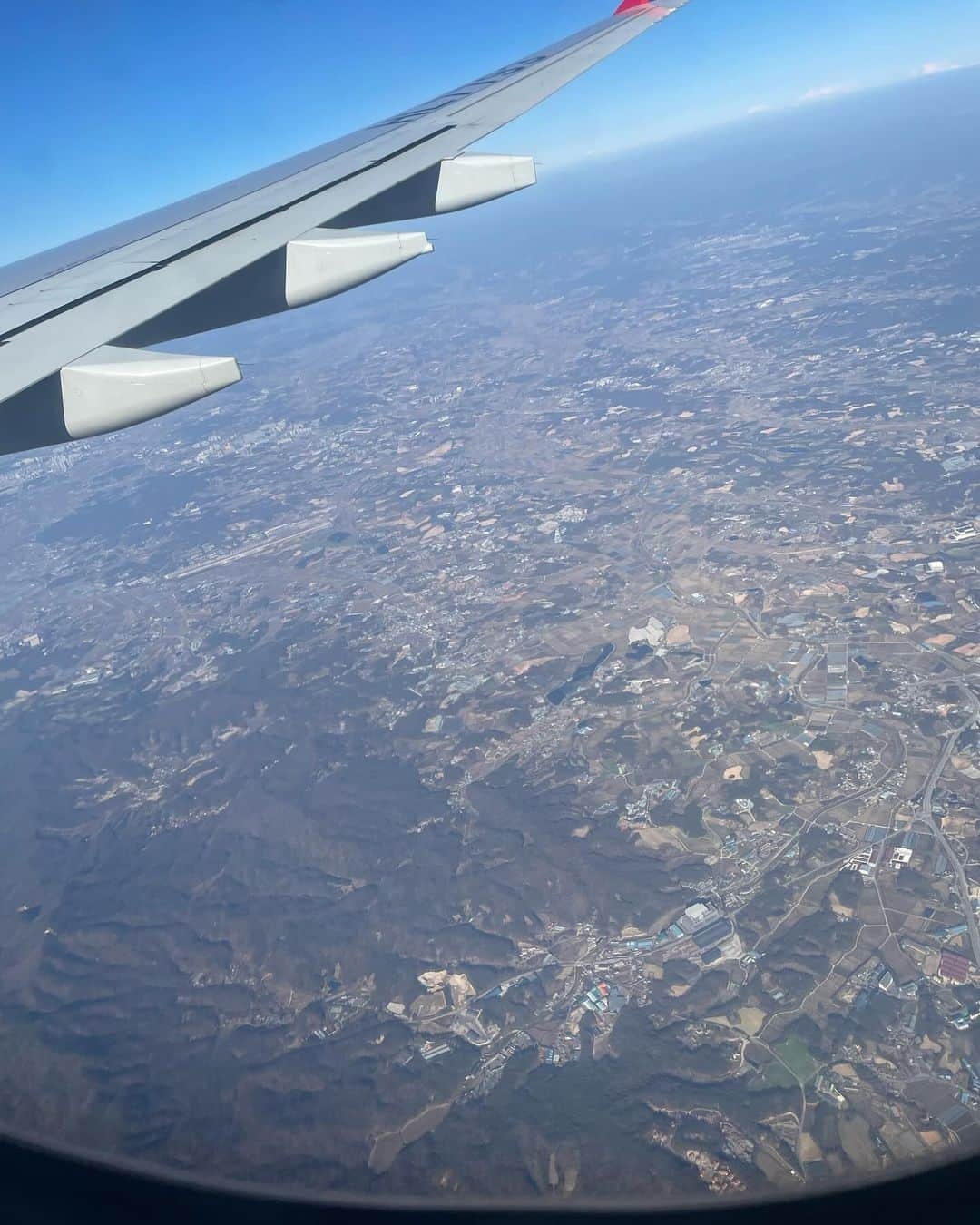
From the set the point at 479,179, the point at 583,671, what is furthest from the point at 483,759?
the point at 479,179

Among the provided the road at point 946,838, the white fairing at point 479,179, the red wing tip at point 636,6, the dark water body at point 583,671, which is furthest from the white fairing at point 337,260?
the dark water body at point 583,671

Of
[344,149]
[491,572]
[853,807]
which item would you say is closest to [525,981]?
[853,807]

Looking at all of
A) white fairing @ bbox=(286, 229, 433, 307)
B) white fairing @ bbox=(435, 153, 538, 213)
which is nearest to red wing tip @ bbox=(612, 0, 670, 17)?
white fairing @ bbox=(435, 153, 538, 213)

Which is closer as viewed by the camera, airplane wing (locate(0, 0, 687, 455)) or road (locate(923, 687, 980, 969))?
airplane wing (locate(0, 0, 687, 455))

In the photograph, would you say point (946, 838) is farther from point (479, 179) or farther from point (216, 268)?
point (216, 268)

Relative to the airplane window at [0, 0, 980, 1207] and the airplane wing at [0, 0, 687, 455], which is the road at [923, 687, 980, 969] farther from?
the airplane wing at [0, 0, 687, 455]

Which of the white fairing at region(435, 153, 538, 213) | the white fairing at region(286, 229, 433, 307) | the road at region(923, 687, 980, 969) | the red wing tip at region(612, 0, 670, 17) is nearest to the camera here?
the white fairing at region(286, 229, 433, 307)

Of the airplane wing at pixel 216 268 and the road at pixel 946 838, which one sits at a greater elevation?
the airplane wing at pixel 216 268

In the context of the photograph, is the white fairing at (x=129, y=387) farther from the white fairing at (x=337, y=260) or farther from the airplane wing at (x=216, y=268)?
the white fairing at (x=337, y=260)
